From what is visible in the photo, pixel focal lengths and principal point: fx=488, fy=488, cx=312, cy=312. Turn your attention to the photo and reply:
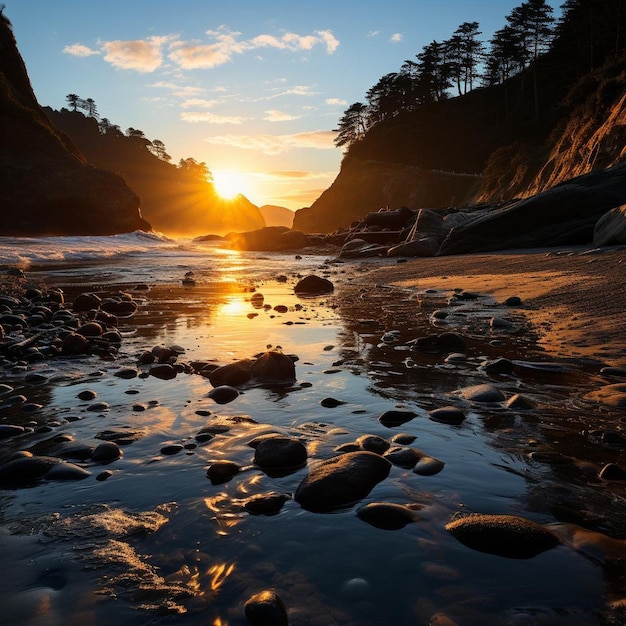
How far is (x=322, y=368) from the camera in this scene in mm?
4547

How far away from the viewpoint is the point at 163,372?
174 inches

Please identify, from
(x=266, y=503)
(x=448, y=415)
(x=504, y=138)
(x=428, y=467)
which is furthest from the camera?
(x=504, y=138)

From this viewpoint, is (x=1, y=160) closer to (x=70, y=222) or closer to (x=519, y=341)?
(x=70, y=222)

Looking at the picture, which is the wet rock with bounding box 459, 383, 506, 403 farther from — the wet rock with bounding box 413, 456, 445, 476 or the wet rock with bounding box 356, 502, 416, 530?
the wet rock with bounding box 356, 502, 416, 530

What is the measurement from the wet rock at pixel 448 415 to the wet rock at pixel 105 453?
75.2 inches

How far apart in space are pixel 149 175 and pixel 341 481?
14378cm

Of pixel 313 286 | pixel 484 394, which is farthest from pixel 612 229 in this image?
pixel 484 394

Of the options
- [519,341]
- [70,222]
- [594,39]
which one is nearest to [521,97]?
[594,39]

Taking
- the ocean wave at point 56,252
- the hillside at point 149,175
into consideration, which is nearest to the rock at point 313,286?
the ocean wave at point 56,252

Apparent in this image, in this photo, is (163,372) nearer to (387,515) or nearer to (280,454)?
(280,454)

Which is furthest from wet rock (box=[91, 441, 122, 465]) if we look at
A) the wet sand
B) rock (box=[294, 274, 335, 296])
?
rock (box=[294, 274, 335, 296])

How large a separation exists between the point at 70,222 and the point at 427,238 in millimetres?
35307

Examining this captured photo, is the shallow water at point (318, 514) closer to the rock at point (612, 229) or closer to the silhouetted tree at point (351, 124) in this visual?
the rock at point (612, 229)

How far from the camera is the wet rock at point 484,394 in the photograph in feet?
11.2
